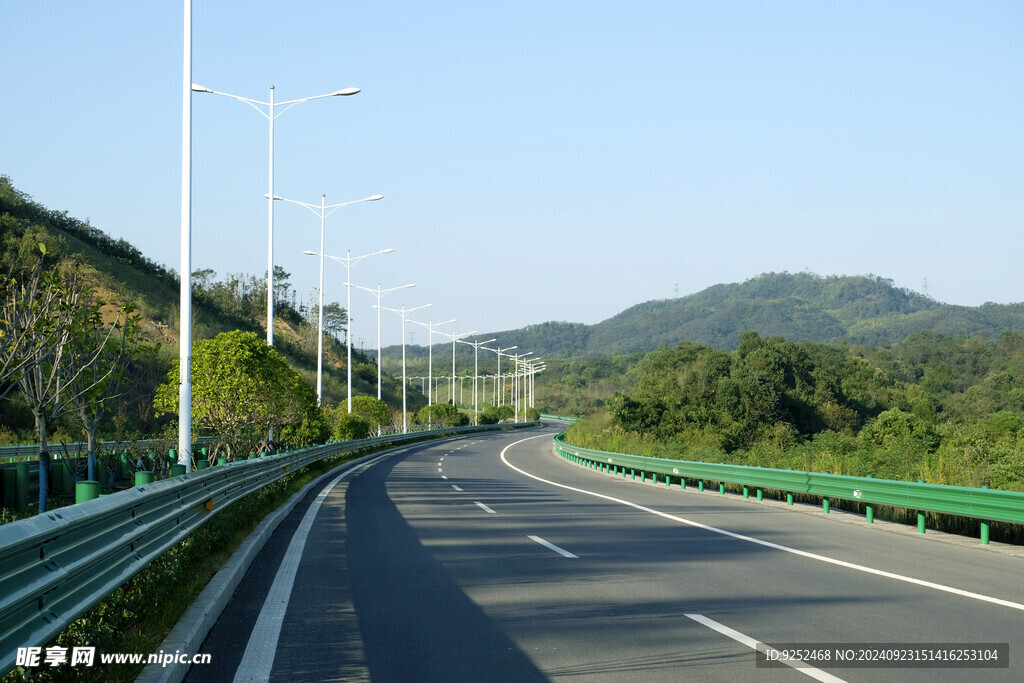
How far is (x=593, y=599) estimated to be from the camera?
9.30 metres

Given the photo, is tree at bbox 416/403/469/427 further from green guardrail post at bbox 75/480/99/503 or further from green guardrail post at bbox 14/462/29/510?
green guardrail post at bbox 75/480/99/503

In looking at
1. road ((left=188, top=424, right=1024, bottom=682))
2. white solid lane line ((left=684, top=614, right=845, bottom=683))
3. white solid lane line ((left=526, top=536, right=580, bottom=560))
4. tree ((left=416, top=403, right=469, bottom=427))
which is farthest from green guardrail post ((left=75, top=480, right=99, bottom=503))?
tree ((left=416, top=403, right=469, bottom=427))

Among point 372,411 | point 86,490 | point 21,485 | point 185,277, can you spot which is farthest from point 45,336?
point 372,411

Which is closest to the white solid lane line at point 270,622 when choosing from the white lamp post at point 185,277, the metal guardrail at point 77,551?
the metal guardrail at point 77,551

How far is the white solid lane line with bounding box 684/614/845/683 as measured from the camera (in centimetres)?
652

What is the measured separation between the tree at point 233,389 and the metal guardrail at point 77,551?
1444 cm

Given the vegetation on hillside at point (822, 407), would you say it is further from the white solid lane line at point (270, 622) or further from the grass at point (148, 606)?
the grass at point (148, 606)

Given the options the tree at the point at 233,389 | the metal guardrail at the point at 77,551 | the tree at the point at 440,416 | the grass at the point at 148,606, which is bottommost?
the tree at the point at 440,416

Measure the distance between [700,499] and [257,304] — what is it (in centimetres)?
10388

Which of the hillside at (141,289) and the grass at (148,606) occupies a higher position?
the hillside at (141,289)

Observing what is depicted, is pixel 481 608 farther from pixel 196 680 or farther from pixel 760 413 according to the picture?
pixel 760 413

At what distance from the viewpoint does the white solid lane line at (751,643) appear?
652 centimetres

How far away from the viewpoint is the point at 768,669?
265 inches

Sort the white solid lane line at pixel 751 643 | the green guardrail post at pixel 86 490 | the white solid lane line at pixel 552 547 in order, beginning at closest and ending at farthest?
the white solid lane line at pixel 751 643 → the green guardrail post at pixel 86 490 → the white solid lane line at pixel 552 547
